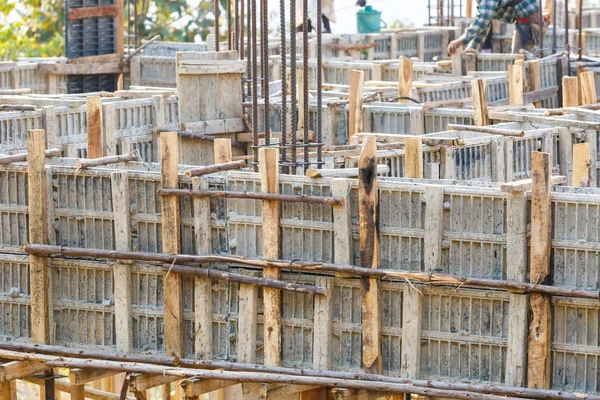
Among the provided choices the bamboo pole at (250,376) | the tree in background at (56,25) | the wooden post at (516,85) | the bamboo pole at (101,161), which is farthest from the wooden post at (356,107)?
the tree in background at (56,25)

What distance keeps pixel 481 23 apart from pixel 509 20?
1.16 metres

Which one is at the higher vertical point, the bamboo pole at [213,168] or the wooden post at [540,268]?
the bamboo pole at [213,168]

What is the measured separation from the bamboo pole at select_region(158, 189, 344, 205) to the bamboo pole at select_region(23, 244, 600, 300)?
1.88ft

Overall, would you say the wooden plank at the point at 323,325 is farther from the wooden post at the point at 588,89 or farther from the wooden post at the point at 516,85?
the wooden post at the point at 588,89

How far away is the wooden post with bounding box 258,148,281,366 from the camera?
13625 mm

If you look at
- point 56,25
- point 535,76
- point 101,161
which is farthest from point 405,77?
point 56,25

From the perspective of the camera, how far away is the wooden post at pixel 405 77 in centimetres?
2161

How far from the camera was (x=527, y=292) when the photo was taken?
41.9 feet

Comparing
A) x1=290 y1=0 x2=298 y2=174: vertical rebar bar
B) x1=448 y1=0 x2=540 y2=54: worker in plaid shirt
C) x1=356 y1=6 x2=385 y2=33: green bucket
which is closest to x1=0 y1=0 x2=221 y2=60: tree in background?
x1=356 y1=6 x2=385 y2=33: green bucket

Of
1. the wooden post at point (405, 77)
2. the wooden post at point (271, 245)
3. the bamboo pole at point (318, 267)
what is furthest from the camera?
the wooden post at point (405, 77)

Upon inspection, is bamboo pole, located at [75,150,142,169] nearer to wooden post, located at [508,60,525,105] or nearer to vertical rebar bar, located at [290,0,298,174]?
vertical rebar bar, located at [290,0,298,174]

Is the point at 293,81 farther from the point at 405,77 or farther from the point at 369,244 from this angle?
the point at 405,77

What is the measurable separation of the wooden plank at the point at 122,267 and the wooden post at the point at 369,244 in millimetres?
2432

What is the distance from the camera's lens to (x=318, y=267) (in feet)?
44.1
